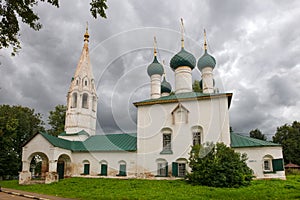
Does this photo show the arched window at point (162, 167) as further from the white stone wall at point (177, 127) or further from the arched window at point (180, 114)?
the arched window at point (180, 114)

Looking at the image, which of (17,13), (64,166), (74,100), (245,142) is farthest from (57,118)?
(17,13)

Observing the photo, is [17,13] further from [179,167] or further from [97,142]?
[97,142]

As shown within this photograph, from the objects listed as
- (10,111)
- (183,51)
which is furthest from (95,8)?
(10,111)

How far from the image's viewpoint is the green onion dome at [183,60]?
22156 mm

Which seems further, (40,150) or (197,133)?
(40,150)

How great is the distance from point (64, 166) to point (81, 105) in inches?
254

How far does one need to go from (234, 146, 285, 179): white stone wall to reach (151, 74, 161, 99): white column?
964 centimetres

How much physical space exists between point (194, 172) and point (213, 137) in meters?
3.64

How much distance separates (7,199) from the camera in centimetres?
1121

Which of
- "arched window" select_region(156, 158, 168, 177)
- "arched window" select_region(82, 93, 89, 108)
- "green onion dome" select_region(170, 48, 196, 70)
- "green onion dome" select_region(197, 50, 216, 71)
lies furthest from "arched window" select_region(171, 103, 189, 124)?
"arched window" select_region(82, 93, 89, 108)

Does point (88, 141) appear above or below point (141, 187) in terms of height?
above

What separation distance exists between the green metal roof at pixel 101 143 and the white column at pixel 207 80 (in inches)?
317

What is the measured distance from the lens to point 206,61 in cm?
2220

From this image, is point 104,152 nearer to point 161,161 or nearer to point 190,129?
point 161,161
